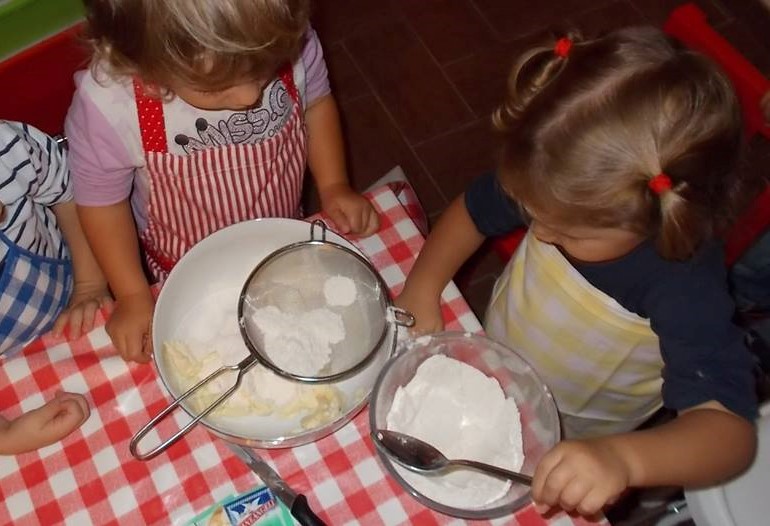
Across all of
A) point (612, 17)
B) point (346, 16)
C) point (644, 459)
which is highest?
point (644, 459)

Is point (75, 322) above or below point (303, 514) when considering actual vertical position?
above

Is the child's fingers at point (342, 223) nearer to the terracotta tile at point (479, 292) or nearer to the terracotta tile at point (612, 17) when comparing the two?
the terracotta tile at point (479, 292)

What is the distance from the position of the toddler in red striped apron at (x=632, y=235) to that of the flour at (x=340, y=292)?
0.20 feet

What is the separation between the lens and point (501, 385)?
A: 845 millimetres

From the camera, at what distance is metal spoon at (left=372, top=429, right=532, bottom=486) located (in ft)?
2.48

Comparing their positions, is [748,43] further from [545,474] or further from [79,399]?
[79,399]

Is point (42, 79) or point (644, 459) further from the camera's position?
point (42, 79)

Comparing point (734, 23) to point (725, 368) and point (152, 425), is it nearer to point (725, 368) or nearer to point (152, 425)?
point (725, 368)

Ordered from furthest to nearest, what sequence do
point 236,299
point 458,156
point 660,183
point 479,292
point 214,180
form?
point 458,156
point 479,292
point 214,180
point 236,299
point 660,183

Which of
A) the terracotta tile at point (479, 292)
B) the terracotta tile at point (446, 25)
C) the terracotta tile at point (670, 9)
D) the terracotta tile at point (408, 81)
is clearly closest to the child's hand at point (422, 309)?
the terracotta tile at point (479, 292)

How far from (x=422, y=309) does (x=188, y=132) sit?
1.16ft

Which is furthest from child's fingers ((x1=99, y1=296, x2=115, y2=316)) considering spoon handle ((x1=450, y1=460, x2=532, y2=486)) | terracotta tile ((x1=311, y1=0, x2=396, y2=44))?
terracotta tile ((x1=311, y1=0, x2=396, y2=44))

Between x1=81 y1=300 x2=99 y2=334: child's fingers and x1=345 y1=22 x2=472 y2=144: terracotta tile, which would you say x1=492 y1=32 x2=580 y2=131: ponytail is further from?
x1=345 y1=22 x2=472 y2=144: terracotta tile

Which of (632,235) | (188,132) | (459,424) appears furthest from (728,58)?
(188,132)
